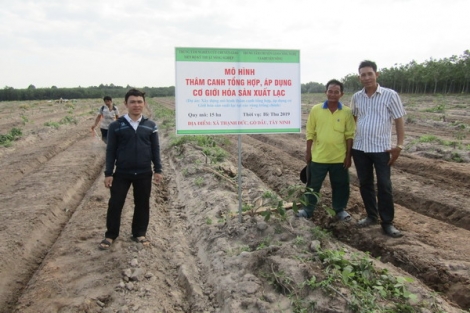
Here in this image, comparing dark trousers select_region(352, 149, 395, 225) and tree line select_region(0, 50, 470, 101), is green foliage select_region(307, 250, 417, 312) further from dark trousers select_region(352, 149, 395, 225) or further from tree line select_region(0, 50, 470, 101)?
tree line select_region(0, 50, 470, 101)

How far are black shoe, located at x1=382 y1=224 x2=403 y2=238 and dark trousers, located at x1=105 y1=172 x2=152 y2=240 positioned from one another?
112 inches

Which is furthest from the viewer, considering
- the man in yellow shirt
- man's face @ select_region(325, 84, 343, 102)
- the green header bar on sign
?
the man in yellow shirt

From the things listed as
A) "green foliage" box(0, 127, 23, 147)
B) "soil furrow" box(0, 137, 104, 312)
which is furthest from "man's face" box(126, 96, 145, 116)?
"green foliage" box(0, 127, 23, 147)

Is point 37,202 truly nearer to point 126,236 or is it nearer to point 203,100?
point 126,236

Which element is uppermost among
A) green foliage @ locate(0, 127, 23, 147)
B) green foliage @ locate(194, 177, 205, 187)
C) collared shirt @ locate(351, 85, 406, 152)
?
collared shirt @ locate(351, 85, 406, 152)

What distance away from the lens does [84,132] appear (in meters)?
15.4

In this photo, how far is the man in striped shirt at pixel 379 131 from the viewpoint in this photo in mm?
4266

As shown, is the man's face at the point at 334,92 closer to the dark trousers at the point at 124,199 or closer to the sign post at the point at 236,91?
the sign post at the point at 236,91

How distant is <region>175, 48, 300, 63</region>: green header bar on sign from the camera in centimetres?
401

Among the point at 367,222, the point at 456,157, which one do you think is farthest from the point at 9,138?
the point at 456,157

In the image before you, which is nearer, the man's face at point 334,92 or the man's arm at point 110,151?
the man's arm at point 110,151

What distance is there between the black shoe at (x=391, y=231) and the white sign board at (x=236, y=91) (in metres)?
1.61

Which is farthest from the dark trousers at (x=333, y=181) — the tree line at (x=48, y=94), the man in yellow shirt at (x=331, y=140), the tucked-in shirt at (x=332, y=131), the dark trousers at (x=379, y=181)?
the tree line at (x=48, y=94)

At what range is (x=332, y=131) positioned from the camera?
4.52 meters
